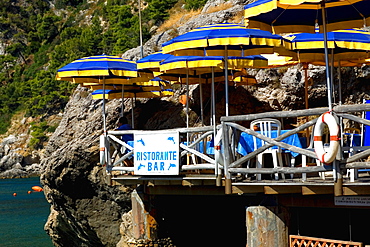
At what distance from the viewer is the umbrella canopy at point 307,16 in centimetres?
1007

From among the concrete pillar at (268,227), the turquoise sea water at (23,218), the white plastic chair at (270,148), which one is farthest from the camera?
the turquoise sea water at (23,218)

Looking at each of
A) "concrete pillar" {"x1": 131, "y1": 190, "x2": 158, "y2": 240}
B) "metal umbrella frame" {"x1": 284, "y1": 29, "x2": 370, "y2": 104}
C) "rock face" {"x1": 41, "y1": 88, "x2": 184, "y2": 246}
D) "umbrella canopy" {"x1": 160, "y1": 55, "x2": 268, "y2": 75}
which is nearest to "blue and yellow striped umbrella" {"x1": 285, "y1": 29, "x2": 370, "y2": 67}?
"metal umbrella frame" {"x1": 284, "y1": 29, "x2": 370, "y2": 104}

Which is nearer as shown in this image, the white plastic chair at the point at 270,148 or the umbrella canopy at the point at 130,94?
the white plastic chair at the point at 270,148

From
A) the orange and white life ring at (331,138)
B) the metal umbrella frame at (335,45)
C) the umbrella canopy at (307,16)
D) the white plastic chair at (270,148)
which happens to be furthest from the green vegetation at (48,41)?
the orange and white life ring at (331,138)

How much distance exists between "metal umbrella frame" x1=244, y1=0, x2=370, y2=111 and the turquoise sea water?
22.2 m

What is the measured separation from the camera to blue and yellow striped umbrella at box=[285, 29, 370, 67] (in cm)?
1244

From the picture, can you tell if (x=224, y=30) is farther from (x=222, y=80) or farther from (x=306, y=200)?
(x=222, y=80)

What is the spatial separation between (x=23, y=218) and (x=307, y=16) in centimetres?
3231

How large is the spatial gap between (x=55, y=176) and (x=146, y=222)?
4976mm

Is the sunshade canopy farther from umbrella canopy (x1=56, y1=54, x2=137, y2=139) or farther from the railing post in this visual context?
the railing post

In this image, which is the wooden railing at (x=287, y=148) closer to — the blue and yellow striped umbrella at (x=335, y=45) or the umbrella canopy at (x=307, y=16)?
the umbrella canopy at (x=307, y=16)

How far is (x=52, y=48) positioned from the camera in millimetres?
111125

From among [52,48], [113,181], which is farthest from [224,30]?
[52,48]

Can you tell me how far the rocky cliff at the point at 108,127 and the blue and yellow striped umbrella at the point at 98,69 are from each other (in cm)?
349
